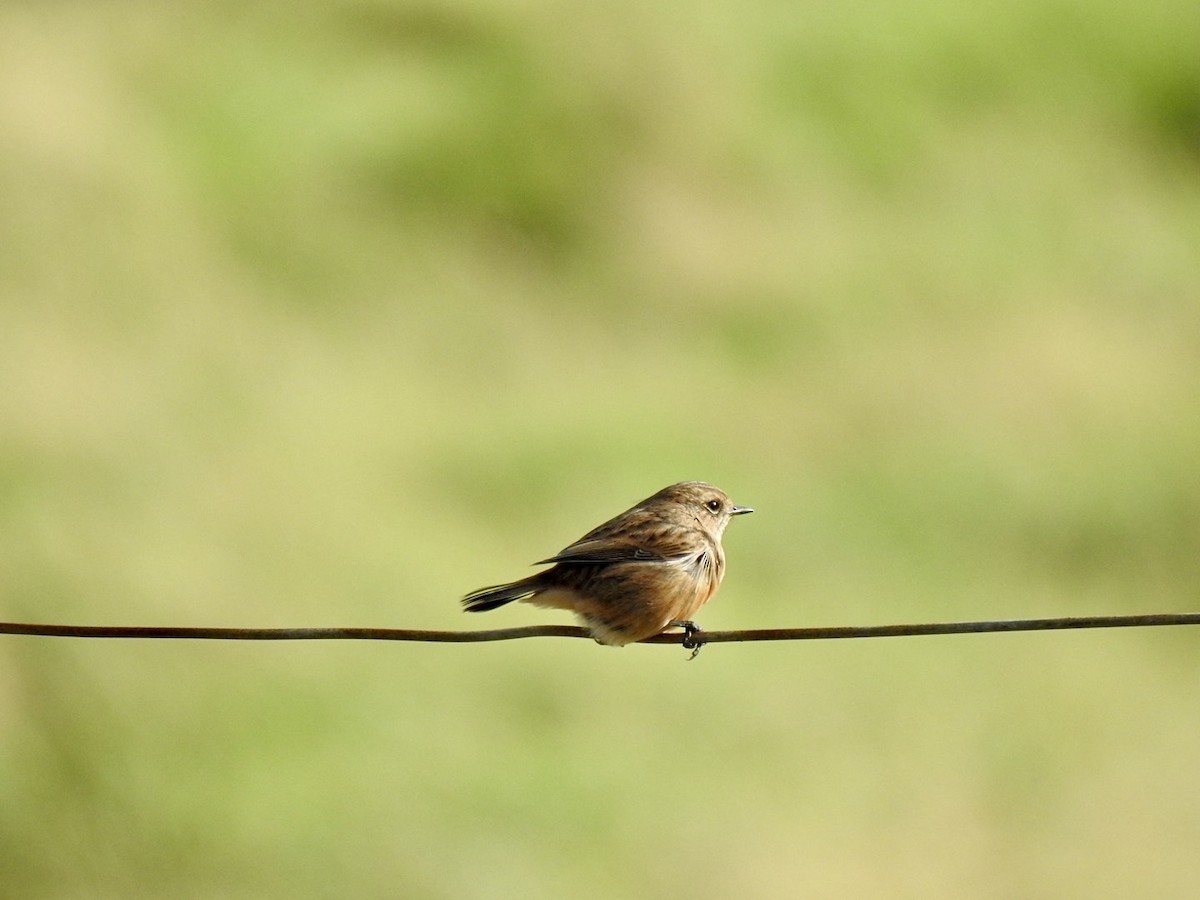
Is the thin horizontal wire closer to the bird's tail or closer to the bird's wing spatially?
the bird's tail

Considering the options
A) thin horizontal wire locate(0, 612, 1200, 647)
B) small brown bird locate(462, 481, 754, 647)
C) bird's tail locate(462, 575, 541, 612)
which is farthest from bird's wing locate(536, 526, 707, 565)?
thin horizontal wire locate(0, 612, 1200, 647)

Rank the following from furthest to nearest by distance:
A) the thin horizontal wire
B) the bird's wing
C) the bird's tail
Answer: the bird's wing
the bird's tail
the thin horizontal wire

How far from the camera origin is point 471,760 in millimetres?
16594

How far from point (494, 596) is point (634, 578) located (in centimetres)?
73

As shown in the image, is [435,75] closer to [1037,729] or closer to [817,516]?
[817,516]

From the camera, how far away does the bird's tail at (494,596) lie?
745 centimetres

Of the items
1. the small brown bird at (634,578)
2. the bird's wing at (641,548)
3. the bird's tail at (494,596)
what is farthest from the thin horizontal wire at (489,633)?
the bird's wing at (641,548)

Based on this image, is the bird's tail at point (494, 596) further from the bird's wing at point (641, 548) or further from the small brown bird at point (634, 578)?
the bird's wing at point (641, 548)

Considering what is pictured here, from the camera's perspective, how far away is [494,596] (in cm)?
756

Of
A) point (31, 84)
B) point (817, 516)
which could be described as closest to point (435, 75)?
point (31, 84)

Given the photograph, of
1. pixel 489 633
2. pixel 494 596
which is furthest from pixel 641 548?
pixel 489 633

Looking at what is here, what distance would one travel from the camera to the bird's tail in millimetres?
7445

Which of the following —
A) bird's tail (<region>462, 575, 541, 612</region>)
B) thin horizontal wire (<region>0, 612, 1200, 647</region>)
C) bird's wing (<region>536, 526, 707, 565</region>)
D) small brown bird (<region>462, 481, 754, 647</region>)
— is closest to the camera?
thin horizontal wire (<region>0, 612, 1200, 647</region>)

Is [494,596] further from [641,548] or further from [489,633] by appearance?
[489,633]
